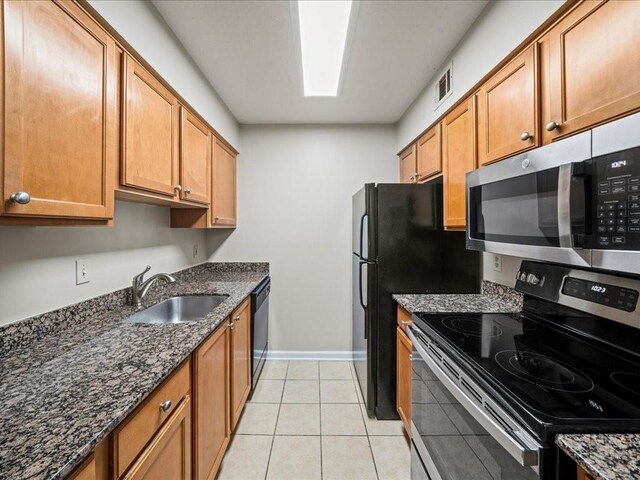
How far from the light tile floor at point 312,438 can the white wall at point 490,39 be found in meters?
2.23

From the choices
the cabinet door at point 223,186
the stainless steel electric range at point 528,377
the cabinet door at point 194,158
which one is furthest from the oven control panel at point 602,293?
the cabinet door at point 223,186

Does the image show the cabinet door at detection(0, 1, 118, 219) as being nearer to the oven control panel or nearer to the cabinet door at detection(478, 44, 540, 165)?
the cabinet door at detection(478, 44, 540, 165)

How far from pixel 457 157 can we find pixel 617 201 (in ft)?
3.54

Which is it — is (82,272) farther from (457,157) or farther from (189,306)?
(457,157)

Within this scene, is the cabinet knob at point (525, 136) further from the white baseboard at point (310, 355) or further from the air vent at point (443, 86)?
the white baseboard at point (310, 355)

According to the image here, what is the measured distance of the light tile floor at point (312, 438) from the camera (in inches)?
64.8

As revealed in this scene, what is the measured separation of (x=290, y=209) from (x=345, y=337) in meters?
1.48

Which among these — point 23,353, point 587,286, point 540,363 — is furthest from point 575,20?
point 23,353

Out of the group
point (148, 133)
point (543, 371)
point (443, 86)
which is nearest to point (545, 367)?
point (543, 371)

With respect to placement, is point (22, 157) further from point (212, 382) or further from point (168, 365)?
point (212, 382)

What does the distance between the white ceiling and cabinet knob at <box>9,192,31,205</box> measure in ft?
4.03

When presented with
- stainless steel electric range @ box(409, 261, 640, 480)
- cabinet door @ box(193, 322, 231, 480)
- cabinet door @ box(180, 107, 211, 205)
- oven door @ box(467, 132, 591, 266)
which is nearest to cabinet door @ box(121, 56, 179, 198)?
cabinet door @ box(180, 107, 211, 205)

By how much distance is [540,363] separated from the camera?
995 millimetres

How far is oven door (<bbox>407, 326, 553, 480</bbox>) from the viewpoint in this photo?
0.72 meters
